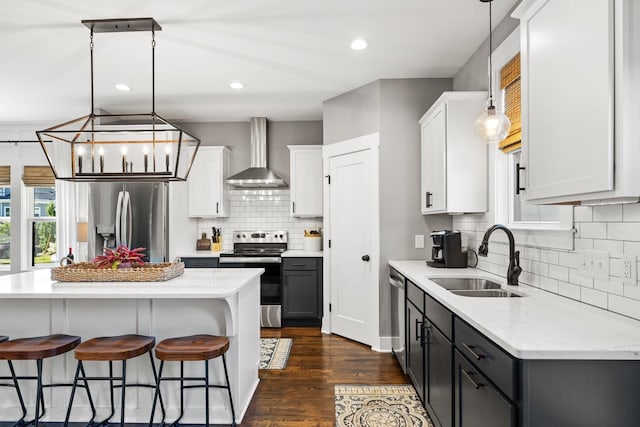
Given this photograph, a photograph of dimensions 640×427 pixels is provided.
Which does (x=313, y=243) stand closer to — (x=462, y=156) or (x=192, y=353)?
(x=462, y=156)

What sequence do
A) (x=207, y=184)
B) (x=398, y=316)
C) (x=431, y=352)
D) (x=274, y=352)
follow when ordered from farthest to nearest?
(x=207, y=184) → (x=274, y=352) → (x=398, y=316) → (x=431, y=352)

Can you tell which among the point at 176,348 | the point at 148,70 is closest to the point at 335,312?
the point at 176,348

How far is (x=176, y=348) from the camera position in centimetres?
215

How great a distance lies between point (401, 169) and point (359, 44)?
51.5 inches

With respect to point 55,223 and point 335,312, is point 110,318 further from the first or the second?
point 55,223

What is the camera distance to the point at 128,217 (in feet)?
15.2

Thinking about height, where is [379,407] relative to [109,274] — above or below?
below

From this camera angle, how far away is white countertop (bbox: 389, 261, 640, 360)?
1188 mm

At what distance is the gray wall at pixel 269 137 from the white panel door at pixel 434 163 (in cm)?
218

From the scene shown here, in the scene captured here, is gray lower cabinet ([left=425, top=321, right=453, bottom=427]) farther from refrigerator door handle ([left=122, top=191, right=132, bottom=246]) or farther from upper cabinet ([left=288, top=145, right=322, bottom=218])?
refrigerator door handle ([left=122, top=191, right=132, bottom=246])

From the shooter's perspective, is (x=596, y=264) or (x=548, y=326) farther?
(x=596, y=264)

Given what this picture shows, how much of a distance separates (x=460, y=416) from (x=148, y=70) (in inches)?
149

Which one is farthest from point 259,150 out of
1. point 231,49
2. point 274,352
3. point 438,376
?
point 438,376

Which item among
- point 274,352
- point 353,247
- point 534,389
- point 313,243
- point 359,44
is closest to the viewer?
point 534,389
